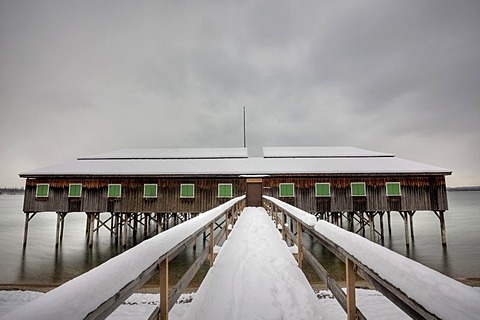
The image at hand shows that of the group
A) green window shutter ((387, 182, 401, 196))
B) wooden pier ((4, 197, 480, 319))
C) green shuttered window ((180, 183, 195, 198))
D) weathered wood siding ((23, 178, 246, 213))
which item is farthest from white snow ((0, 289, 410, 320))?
green window shutter ((387, 182, 401, 196))

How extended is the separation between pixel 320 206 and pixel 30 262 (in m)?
20.4

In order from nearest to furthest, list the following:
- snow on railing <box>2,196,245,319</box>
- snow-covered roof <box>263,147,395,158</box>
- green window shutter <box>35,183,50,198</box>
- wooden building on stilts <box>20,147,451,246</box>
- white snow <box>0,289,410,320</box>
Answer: snow on railing <box>2,196,245,319</box>, white snow <box>0,289,410,320</box>, wooden building on stilts <box>20,147,451,246</box>, green window shutter <box>35,183,50,198</box>, snow-covered roof <box>263,147,395,158</box>

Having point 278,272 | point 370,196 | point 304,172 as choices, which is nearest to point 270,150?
point 304,172

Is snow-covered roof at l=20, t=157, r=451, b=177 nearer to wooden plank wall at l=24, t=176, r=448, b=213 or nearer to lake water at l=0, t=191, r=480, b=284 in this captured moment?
wooden plank wall at l=24, t=176, r=448, b=213

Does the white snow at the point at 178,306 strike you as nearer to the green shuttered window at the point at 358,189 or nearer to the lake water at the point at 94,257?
the lake water at the point at 94,257

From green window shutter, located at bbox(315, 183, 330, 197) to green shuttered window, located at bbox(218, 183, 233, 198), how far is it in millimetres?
6555

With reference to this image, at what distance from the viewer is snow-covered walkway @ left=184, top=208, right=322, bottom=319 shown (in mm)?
2898

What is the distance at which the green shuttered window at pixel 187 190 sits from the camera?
20.0 metres

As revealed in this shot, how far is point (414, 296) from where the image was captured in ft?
3.76

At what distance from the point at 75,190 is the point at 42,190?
2.49 meters

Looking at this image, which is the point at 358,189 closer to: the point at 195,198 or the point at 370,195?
the point at 370,195

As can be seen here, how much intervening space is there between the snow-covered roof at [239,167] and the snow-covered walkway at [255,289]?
14.3 m

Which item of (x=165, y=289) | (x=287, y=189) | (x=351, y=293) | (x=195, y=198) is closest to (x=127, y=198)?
(x=195, y=198)

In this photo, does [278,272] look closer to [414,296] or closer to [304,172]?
[414,296]
